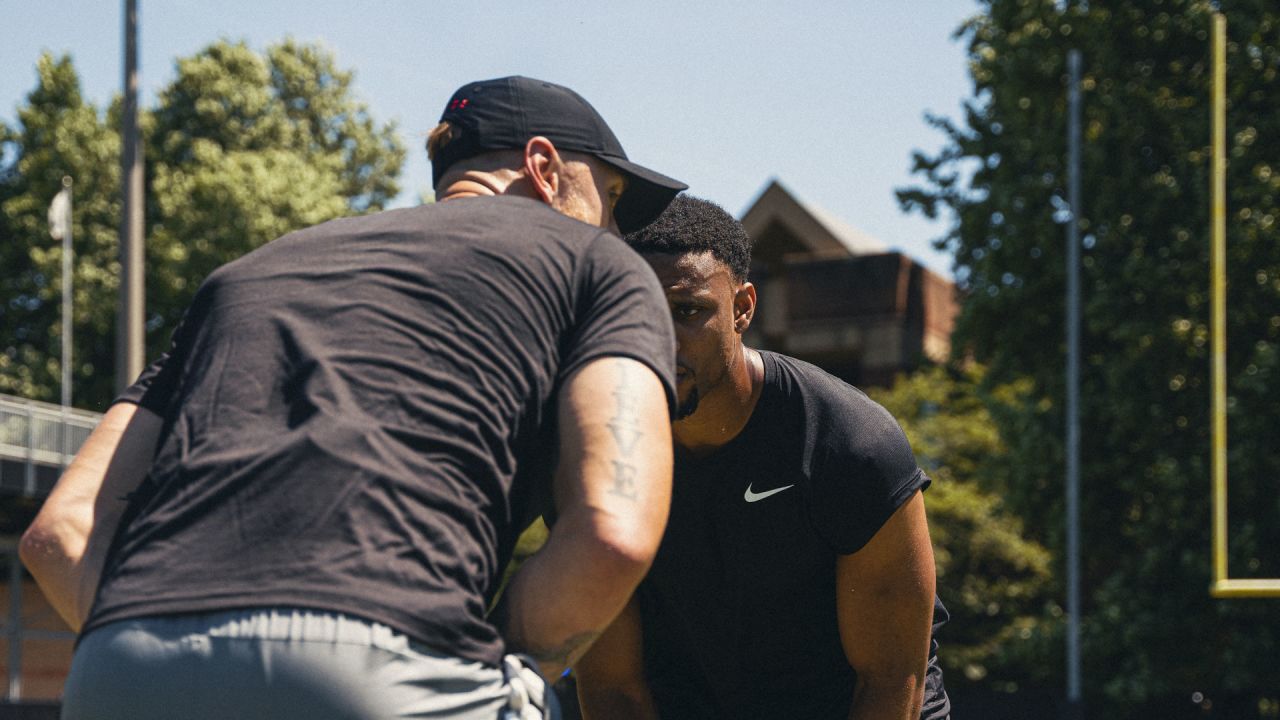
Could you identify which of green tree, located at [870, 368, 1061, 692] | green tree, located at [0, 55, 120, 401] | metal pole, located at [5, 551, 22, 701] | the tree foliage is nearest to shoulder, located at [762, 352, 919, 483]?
green tree, located at [870, 368, 1061, 692]

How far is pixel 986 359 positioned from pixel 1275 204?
449cm

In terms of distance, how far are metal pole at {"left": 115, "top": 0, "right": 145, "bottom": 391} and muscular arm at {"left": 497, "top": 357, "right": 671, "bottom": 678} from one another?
382 inches

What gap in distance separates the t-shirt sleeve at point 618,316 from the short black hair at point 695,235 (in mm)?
1193

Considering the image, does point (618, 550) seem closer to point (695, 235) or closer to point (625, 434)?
point (625, 434)

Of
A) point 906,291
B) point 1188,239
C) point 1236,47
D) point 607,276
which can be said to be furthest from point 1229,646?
point 607,276

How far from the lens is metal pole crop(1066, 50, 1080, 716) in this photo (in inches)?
677

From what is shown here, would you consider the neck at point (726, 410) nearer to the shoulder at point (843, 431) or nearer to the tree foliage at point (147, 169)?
the shoulder at point (843, 431)

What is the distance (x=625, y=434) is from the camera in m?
1.87

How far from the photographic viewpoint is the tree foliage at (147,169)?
33906 mm

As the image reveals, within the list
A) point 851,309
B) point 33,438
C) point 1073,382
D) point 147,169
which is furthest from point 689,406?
point 147,169

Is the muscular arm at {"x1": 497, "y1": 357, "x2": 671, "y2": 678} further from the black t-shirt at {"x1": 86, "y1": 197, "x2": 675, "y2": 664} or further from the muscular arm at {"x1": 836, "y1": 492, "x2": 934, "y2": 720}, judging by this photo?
the muscular arm at {"x1": 836, "y1": 492, "x2": 934, "y2": 720}

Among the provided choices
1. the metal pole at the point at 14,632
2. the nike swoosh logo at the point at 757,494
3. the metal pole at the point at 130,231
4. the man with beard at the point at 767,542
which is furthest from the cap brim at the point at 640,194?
the metal pole at the point at 14,632

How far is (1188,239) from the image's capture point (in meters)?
16.9

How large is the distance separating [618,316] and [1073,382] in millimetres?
16519
